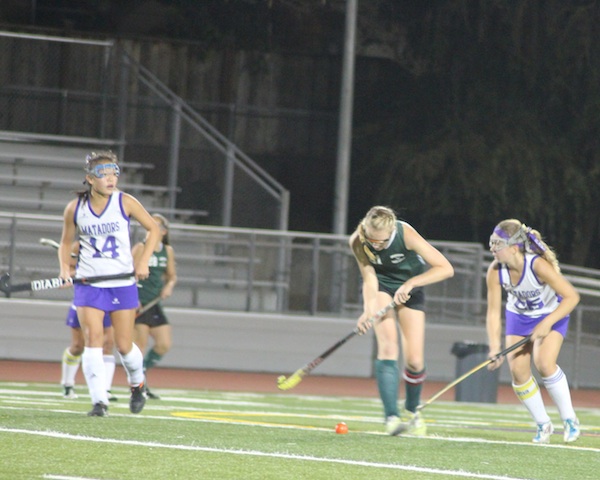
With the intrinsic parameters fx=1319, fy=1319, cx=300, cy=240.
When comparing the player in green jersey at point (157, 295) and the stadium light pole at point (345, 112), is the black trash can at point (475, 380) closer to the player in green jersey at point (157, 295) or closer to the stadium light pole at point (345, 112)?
the player in green jersey at point (157, 295)

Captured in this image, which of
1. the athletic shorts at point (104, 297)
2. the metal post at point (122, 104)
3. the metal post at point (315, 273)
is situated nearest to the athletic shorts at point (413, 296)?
the athletic shorts at point (104, 297)

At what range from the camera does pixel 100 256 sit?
959 cm

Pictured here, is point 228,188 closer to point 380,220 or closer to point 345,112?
point 345,112

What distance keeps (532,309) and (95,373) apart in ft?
10.8

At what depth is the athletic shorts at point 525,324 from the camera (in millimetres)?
9898

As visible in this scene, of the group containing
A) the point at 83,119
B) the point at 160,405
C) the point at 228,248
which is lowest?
the point at 160,405

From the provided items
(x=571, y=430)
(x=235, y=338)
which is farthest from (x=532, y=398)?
(x=235, y=338)

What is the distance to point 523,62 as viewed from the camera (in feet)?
81.4

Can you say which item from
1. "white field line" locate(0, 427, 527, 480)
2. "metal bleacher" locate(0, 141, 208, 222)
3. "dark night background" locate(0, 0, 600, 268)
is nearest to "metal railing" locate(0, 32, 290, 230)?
"metal bleacher" locate(0, 141, 208, 222)

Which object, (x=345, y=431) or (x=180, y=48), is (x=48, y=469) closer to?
(x=345, y=431)

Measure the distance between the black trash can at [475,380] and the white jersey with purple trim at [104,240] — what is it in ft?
28.0

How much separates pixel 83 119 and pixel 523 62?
8313mm

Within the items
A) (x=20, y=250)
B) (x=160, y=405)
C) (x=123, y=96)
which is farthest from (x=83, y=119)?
(x=160, y=405)

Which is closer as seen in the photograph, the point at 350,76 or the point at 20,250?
the point at 20,250
